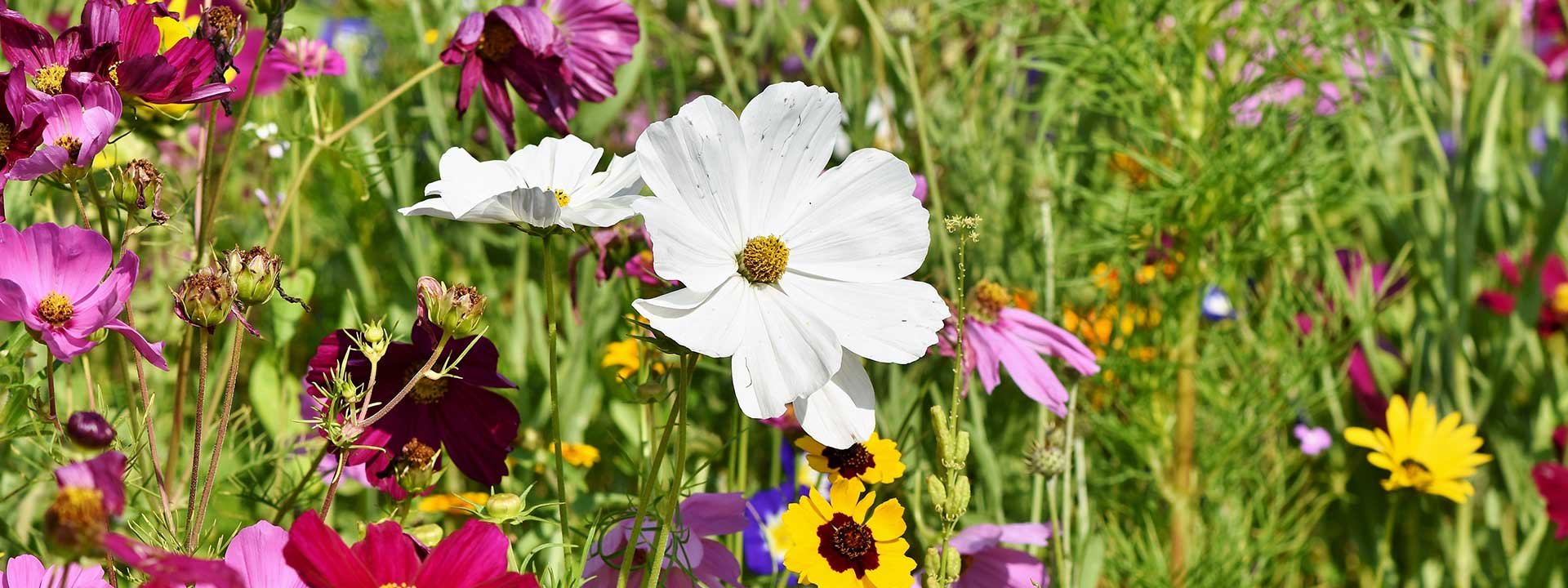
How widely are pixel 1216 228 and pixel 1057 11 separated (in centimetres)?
20

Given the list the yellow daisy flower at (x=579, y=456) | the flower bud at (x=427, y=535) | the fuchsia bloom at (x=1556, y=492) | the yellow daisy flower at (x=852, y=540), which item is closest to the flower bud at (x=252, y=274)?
the flower bud at (x=427, y=535)

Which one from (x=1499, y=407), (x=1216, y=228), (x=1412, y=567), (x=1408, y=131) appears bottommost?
(x=1412, y=567)

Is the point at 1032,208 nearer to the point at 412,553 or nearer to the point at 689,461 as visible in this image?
the point at 689,461

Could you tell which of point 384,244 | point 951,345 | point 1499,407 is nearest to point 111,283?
point 951,345

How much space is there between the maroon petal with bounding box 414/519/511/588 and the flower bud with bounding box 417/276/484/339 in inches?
2.8

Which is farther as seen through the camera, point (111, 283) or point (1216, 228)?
point (1216, 228)

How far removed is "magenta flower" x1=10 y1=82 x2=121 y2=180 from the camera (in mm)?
448

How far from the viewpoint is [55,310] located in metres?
0.45

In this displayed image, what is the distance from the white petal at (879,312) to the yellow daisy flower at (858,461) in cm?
8

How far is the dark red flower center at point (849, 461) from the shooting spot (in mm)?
526

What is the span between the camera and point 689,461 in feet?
2.79

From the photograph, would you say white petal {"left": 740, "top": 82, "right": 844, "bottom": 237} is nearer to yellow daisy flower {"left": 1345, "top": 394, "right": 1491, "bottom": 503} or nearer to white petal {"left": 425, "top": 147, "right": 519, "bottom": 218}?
white petal {"left": 425, "top": 147, "right": 519, "bottom": 218}

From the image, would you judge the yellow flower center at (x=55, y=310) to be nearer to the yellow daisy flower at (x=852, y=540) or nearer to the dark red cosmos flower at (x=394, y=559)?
the dark red cosmos flower at (x=394, y=559)

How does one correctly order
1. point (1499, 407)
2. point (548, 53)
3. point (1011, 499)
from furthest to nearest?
point (1499, 407)
point (1011, 499)
point (548, 53)
